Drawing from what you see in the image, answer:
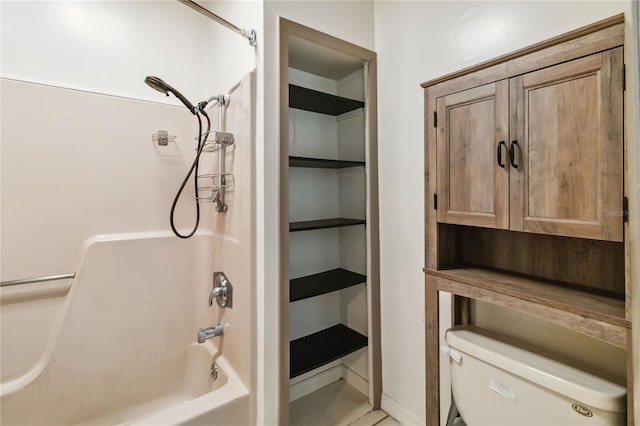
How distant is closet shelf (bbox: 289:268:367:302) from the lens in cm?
164

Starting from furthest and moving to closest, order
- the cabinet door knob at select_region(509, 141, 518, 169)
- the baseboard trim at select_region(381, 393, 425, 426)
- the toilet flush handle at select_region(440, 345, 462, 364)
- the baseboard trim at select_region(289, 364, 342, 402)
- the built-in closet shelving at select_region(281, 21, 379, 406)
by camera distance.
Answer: the baseboard trim at select_region(289, 364, 342, 402) < the built-in closet shelving at select_region(281, 21, 379, 406) < the baseboard trim at select_region(381, 393, 425, 426) < the toilet flush handle at select_region(440, 345, 462, 364) < the cabinet door knob at select_region(509, 141, 518, 169)

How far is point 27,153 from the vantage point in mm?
1521

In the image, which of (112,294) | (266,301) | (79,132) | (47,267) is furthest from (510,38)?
(47,267)

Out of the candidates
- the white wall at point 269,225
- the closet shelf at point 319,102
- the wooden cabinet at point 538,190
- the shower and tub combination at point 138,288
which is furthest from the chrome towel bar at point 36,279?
the wooden cabinet at point 538,190

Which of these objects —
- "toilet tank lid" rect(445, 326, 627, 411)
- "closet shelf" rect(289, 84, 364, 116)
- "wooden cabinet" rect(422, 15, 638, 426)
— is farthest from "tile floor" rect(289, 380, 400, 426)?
"closet shelf" rect(289, 84, 364, 116)

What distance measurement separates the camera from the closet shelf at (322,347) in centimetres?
160

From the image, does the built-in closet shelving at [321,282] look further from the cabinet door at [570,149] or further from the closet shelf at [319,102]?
the cabinet door at [570,149]

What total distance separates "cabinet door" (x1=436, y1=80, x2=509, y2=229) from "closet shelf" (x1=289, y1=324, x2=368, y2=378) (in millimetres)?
1040

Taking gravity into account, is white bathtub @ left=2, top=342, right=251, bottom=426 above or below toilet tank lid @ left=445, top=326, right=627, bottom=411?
below

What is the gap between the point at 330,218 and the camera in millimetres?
2061

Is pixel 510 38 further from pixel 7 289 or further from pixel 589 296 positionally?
pixel 7 289

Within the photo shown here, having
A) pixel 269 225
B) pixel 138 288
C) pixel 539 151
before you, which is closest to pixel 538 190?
pixel 539 151

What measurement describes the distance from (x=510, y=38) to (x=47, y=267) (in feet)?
8.31

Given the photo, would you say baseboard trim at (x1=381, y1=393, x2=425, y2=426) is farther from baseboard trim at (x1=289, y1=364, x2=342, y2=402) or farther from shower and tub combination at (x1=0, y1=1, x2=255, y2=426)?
shower and tub combination at (x1=0, y1=1, x2=255, y2=426)
